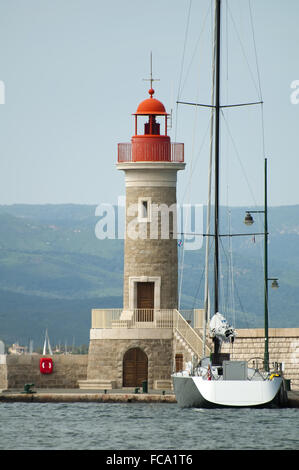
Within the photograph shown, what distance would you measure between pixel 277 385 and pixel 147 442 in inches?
301

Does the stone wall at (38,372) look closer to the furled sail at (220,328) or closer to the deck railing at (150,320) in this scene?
the deck railing at (150,320)

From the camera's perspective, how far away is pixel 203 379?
4638 centimetres

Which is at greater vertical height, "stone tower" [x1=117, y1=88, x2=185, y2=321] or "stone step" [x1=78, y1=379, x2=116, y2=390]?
"stone tower" [x1=117, y1=88, x2=185, y2=321]

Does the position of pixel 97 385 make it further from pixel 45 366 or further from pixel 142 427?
pixel 142 427

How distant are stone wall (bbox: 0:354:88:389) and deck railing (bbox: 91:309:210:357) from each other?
75.0 inches

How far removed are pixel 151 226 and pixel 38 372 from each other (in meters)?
7.31

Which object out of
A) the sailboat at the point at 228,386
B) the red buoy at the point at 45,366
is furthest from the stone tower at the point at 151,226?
the sailboat at the point at 228,386

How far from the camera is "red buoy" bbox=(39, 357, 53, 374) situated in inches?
2222

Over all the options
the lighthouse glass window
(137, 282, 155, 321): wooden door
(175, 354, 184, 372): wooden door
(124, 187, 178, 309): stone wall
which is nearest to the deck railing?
(137, 282, 155, 321): wooden door

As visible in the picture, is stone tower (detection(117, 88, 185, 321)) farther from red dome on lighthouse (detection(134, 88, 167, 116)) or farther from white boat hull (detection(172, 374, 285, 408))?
white boat hull (detection(172, 374, 285, 408))

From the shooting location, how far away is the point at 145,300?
56219 mm

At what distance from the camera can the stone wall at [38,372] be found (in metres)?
55.9
